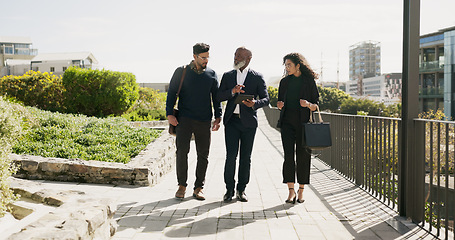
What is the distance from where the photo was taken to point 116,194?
5160mm

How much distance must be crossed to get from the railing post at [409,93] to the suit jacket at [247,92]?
62.0 inches

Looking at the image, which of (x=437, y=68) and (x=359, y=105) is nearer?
(x=437, y=68)

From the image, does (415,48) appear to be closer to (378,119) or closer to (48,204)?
(378,119)

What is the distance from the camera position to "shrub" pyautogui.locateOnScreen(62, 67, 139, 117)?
54.0ft

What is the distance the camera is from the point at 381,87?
14425 cm

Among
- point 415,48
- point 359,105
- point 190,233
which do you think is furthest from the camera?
point 359,105

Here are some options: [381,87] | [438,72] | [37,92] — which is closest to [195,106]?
[37,92]

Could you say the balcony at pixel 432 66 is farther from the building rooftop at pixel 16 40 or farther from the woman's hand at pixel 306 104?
the building rooftop at pixel 16 40

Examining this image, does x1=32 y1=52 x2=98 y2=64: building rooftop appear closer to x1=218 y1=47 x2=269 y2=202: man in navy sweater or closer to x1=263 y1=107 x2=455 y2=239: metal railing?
x1=263 y1=107 x2=455 y2=239: metal railing

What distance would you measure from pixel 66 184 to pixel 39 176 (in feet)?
1.76

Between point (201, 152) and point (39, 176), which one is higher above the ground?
point (201, 152)

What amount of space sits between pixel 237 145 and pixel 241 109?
0.47 meters

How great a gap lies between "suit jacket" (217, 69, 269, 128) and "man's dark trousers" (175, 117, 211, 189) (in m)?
0.35

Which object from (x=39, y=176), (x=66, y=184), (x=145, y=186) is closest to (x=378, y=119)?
(x=145, y=186)
